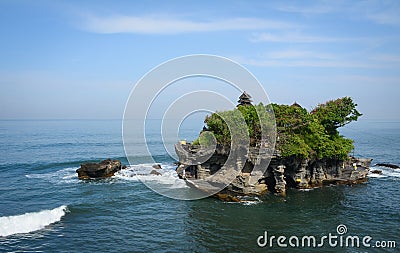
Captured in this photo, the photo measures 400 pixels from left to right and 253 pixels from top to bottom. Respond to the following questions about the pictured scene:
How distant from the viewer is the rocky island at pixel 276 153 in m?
38.0

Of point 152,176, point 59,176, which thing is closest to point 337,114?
point 152,176

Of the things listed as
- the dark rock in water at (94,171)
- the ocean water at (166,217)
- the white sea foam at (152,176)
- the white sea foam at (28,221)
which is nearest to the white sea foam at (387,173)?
the ocean water at (166,217)

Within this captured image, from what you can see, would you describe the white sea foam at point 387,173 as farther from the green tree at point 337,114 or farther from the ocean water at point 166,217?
the green tree at point 337,114

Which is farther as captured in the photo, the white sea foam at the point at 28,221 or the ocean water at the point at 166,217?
the white sea foam at the point at 28,221

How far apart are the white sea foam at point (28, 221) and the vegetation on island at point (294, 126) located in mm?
18310

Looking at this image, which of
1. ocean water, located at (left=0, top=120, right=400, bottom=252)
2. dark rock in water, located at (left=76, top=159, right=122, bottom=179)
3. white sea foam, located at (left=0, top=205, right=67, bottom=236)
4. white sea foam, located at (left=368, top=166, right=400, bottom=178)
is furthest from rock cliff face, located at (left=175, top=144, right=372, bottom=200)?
white sea foam, located at (left=0, top=205, right=67, bottom=236)

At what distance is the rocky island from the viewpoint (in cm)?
3803

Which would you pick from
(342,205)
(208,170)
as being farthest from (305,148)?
(208,170)

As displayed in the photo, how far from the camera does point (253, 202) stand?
35.1 metres

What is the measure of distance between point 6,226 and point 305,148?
102ft

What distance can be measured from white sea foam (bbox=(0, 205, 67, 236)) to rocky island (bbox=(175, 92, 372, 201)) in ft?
53.9

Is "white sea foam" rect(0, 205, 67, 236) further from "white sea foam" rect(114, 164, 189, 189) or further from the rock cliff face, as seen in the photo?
the rock cliff face

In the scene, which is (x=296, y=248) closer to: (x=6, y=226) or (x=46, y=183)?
(x=6, y=226)

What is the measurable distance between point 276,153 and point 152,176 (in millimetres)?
20267
